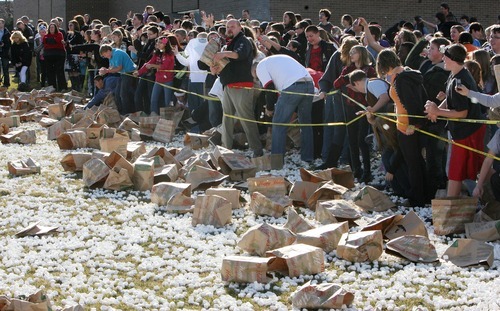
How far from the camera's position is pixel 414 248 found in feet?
21.2

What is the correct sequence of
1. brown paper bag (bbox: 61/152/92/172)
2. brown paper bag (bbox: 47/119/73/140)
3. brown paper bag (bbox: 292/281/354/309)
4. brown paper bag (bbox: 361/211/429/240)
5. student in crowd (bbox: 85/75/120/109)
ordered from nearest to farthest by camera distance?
brown paper bag (bbox: 292/281/354/309), brown paper bag (bbox: 361/211/429/240), brown paper bag (bbox: 61/152/92/172), brown paper bag (bbox: 47/119/73/140), student in crowd (bbox: 85/75/120/109)

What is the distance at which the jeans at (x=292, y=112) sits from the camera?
35.3ft

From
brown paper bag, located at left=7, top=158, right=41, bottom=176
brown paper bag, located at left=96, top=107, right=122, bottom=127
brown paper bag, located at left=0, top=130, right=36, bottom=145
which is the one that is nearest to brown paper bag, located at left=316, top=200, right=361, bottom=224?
brown paper bag, located at left=7, top=158, right=41, bottom=176

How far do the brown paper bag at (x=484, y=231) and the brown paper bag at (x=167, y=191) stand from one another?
2837 mm

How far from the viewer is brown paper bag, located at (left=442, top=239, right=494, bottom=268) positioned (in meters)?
6.27

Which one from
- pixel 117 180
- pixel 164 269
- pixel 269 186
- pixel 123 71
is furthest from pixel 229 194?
pixel 123 71

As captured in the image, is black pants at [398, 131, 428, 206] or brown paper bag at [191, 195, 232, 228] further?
black pants at [398, 131, 428, 206]

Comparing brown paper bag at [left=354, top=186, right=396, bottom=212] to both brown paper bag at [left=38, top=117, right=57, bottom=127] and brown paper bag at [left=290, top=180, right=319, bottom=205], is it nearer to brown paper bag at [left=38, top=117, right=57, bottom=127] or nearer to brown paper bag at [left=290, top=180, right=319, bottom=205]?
brown paper bag at [left=290, top=180, right=319, bottom=205]

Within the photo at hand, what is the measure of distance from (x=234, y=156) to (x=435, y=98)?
2.51m

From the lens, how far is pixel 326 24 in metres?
15.8

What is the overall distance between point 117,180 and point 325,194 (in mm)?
2353

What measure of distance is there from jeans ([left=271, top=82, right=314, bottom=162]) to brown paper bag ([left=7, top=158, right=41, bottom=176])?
304cm

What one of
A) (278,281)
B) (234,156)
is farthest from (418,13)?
(278,281)

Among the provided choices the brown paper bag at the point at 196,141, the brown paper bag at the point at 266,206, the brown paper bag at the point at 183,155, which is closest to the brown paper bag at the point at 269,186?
the brown paper bag at the point at 266,206
